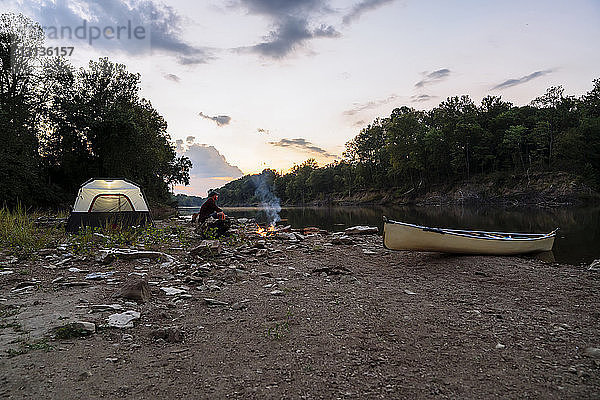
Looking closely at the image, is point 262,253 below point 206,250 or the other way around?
below

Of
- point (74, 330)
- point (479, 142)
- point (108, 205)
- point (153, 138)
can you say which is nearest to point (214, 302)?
point (74, 330)

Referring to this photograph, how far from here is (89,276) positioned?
6.54m

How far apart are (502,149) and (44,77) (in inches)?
2720

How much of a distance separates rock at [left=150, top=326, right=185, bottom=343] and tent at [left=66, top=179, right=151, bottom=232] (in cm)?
1082

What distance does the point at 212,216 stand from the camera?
1358 centimetres

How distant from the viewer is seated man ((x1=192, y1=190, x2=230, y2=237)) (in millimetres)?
13038

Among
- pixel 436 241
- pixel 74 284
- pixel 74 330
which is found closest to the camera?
pixel 74 330

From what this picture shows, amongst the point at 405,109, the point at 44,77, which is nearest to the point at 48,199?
the point at 44,77

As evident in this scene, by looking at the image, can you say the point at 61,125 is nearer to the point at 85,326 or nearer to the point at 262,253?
the point at 262,253

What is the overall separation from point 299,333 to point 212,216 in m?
10.1

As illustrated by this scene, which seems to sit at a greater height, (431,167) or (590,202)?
(431,167)

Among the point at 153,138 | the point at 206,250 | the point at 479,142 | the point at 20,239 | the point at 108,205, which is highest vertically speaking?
the point at 479,142

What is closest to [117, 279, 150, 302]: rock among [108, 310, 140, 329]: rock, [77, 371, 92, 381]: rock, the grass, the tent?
[108, 310, 140, 329]: rock

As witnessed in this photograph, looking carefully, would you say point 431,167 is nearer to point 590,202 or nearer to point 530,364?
point 590,202
